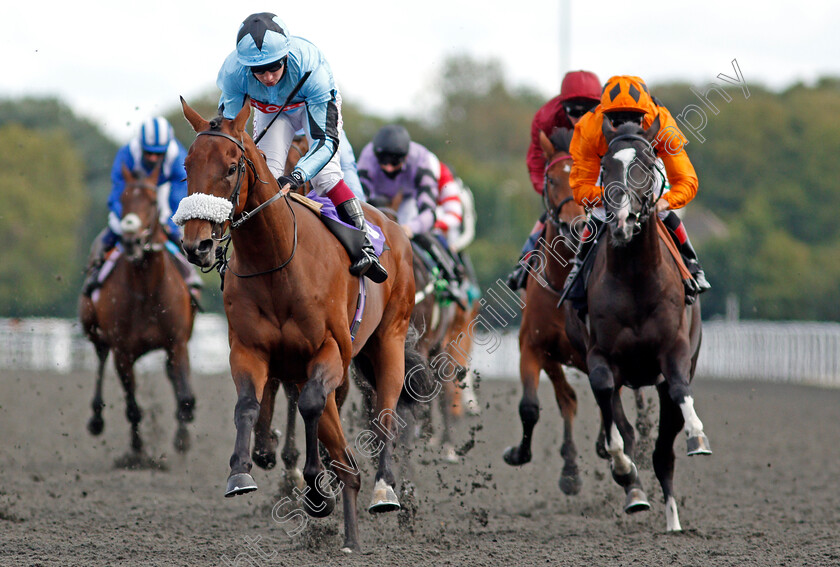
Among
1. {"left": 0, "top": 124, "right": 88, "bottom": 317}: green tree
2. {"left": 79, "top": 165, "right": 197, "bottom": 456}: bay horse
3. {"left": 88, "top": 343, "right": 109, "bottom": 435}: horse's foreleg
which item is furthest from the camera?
{"left": 0, "top": 124, "right": 88, "bottom": 317}: green tree

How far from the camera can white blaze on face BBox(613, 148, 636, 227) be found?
5383 mm

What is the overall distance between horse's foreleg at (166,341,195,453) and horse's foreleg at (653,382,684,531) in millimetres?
3967

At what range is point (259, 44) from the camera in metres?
5.21

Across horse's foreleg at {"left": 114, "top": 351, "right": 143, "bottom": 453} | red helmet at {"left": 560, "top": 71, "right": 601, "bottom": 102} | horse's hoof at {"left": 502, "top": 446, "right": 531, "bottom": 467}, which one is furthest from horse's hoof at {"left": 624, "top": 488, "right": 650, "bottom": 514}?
horse's foreleg at {"left": 114, "top": 351, "right": 143, "bottom": 453}

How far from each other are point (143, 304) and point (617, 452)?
4543 mm

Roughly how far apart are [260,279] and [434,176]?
4220 mm

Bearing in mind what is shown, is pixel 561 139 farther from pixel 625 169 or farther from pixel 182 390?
pixel 182 390

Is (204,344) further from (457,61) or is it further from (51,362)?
(457,61)

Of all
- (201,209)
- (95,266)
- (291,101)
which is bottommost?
(201,209)

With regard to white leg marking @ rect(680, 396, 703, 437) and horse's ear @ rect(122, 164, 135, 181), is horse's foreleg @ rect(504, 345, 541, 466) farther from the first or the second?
horse's ear @ rect(122, 164, 135, 181)

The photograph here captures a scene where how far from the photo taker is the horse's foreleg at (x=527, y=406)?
23.8 ft

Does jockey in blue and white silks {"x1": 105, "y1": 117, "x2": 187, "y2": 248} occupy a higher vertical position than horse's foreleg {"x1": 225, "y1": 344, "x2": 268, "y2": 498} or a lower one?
higher

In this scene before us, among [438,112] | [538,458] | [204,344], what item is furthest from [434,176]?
[438,112]

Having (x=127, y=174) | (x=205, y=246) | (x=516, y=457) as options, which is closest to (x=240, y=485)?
(x=205, y=246)
